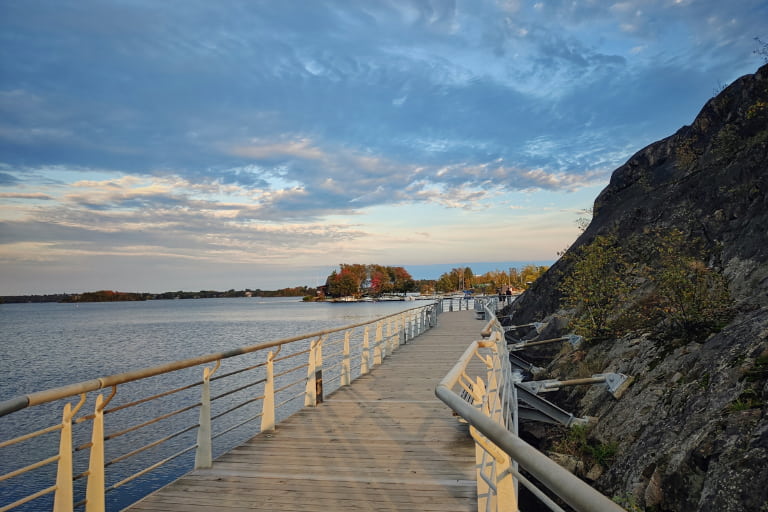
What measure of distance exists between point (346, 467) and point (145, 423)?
2114 millimetres

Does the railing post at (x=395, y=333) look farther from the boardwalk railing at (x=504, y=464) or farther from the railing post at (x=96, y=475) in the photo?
the railing post at (x=96, y=475)

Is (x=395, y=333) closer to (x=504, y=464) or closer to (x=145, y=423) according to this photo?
(x=145, y=423)

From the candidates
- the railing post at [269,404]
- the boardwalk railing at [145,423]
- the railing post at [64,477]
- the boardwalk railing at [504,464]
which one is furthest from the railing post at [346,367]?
the railing post at [64,477]

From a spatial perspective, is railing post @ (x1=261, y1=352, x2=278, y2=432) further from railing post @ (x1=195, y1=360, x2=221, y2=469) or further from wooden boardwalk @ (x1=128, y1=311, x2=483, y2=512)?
railing post @ (x1=195, y1=360, x2=221, y2=469)

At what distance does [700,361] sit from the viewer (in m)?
7.01

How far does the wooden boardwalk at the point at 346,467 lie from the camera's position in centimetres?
441

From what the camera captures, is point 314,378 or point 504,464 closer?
point 504,464

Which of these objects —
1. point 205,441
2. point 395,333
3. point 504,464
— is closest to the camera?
point 504,464

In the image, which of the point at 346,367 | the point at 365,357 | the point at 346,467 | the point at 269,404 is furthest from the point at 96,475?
the point at 365,357

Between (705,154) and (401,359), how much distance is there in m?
13.6

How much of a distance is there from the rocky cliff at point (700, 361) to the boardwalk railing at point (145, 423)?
447cm

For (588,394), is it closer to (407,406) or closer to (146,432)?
(407,406)

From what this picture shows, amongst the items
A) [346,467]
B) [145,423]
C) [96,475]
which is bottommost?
[346,467]

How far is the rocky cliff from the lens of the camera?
5.05 m
